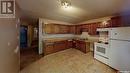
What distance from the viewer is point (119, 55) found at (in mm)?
3994

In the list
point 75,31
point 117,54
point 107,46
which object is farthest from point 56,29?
point 117,54

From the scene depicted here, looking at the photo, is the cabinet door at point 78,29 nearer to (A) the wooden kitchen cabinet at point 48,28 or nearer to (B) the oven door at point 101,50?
(A) the wooden kitchen cabinet at point 48,28

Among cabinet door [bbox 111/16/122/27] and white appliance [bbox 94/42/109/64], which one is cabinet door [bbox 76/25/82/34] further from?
cabinet door [bbox 111/16/122/27]

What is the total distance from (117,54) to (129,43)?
67 cm

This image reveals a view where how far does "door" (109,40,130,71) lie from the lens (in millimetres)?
3666

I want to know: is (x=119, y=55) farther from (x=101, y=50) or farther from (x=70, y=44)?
(x=70, y=44)

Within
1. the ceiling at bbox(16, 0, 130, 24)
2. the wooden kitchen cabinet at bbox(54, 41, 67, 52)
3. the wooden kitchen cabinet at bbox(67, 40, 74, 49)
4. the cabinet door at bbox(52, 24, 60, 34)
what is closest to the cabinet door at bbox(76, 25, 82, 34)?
the wooden kitchen cabinet at bbox(67, 40, 74, 49)

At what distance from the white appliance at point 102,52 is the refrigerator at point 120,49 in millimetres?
327

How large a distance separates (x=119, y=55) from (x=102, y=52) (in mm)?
1185

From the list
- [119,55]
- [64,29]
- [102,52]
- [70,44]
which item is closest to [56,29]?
[64,29]

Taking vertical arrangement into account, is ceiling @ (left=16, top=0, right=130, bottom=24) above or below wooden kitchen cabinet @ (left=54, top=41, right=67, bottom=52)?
above

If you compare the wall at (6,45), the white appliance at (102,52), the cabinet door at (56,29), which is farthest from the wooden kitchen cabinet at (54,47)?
the wall at (6,45)

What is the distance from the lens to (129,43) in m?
3.58

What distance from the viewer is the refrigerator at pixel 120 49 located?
366cm
